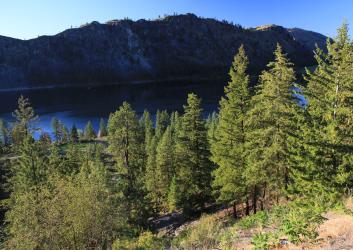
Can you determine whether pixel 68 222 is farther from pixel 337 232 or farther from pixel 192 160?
pixel 337 232

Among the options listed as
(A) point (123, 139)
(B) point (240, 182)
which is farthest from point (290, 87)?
(A) point (123, 139)

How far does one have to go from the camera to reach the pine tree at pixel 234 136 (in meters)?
30.0

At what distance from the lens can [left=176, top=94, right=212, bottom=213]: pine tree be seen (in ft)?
121

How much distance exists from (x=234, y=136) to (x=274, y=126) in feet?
14.8

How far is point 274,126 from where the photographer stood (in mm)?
27406

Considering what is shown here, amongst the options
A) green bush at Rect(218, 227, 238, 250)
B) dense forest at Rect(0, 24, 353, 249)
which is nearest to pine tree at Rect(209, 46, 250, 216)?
dense forest at Rect(0, 24, 353, 249)

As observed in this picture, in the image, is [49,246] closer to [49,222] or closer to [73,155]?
[49,222]

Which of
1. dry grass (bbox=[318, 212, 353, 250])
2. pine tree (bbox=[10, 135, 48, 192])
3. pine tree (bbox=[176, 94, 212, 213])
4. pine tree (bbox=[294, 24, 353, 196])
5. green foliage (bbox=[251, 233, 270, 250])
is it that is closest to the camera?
dry grass (bbox=[318, 212, 353, 250])

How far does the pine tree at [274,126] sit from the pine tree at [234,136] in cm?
122

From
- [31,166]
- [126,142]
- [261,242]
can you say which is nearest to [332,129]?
[261,242]

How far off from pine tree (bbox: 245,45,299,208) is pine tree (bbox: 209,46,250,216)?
122cm

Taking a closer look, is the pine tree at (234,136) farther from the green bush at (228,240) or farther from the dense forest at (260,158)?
the green bush at (228,240)

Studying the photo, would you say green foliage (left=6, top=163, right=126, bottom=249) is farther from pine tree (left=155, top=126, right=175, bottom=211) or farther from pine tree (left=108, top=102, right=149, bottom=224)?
pine tree (left=155, top=126, right=175, bottom=211)

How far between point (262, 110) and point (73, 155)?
119ft
